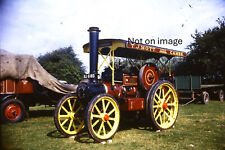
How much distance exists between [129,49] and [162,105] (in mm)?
1758

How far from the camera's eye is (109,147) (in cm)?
387

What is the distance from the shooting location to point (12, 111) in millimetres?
6988

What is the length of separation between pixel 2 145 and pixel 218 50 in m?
17.0

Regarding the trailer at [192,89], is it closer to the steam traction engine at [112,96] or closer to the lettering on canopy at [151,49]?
the lettering on canopy at [151,49]

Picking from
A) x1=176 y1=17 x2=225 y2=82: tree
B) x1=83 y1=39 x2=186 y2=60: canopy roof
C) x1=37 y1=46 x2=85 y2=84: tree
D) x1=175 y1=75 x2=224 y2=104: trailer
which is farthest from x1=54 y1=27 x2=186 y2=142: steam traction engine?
x1=37 y1=46 x2=85 y2=84: tree

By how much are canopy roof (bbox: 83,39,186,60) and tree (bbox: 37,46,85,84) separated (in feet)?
47.9

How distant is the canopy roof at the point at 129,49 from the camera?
201 inches

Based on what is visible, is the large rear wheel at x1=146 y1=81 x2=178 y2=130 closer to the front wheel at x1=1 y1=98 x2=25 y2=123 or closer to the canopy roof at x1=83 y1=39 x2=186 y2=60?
the canopy roof at x1=83 y1=39 x2=186 y2=60

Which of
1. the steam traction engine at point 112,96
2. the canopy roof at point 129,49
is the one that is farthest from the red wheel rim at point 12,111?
the canopy roof at point 129,49

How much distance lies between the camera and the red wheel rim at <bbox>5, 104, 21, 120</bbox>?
272 inches

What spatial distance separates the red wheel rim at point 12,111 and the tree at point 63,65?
13.7 metres

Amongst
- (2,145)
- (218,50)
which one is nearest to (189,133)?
(2,145)

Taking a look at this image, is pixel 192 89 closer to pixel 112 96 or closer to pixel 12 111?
pixel 112 96

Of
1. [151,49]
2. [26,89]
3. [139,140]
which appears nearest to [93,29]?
[151,49]
